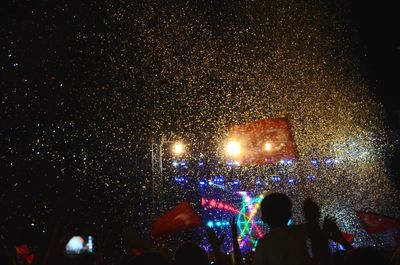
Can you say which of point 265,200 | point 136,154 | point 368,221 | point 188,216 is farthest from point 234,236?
point 136,154

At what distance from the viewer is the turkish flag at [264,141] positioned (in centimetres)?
886

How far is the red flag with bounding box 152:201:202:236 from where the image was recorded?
671cm

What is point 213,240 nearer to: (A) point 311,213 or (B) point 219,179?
(A) point 311,213

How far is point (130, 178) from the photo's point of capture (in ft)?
65.5

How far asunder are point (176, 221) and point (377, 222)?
3553 mm

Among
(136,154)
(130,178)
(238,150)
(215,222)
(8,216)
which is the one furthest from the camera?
(215,222)

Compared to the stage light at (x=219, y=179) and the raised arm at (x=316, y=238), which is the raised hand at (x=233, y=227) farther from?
the stage light at (x=219, y=179)

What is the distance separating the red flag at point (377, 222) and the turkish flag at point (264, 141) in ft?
8.53

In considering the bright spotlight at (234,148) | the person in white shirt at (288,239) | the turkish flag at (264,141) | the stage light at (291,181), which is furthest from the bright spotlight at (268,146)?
the stage light at (291,181)

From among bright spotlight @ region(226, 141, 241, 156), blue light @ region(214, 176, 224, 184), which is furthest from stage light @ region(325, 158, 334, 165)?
bright spotlight @ region(226, 141, 241, 156)

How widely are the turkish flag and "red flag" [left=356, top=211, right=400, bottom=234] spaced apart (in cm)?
260

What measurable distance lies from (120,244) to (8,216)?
525 centimetres

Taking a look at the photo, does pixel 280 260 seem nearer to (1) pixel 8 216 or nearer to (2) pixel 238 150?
(2) pixel 238 150

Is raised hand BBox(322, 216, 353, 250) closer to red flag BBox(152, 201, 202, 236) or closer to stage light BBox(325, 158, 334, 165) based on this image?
red flag BBox(152, 201, 202, 236)
